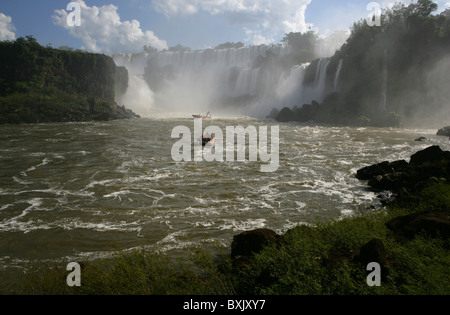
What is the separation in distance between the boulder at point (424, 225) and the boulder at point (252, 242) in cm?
298

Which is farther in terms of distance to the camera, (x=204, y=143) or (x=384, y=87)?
(x=384, y=87)

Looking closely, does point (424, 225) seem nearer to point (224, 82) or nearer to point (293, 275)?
point (293, 275)

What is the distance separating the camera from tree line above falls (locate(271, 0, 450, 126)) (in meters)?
42.4

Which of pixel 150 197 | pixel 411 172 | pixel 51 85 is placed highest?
pixel 51 85

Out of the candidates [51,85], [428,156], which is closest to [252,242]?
[428,156]

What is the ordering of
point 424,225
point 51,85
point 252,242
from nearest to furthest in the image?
point 424,225 → point 252,242 → point 51,85

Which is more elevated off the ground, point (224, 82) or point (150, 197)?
point (224, 82)

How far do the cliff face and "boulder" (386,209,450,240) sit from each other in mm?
42620

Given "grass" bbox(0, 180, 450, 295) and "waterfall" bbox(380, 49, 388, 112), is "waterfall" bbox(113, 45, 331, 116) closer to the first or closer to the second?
"waterfall" bbox(380, 49, 388, 112)

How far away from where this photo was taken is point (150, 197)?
1284cm

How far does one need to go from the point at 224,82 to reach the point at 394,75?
41.5 metres

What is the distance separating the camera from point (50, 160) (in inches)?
759
